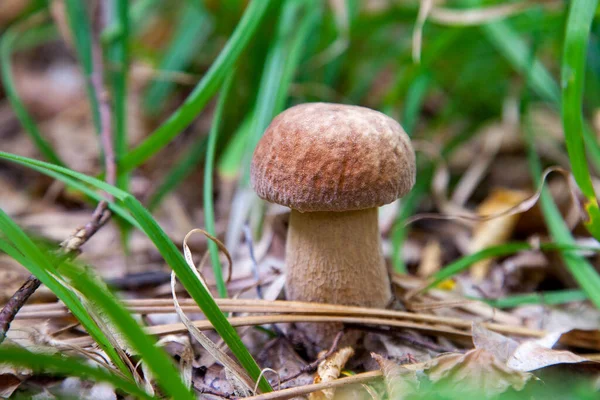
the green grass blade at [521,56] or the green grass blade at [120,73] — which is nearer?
the green grass blade at [120,73]

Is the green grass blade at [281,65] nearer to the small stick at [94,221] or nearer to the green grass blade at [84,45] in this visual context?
the small stick at [94,221]

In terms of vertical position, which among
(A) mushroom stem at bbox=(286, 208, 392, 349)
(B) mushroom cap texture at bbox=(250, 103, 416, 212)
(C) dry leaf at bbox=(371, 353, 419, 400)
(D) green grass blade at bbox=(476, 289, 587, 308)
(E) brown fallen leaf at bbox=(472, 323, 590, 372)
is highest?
(B) mushroom cap texture at bbox=(250, 103, 416, 212)

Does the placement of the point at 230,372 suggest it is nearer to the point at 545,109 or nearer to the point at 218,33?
the point at 218,33

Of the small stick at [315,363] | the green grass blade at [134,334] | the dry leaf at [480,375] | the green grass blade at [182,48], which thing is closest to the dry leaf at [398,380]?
the dry leaf at [480,375]

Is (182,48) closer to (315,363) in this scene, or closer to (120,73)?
(120,73)

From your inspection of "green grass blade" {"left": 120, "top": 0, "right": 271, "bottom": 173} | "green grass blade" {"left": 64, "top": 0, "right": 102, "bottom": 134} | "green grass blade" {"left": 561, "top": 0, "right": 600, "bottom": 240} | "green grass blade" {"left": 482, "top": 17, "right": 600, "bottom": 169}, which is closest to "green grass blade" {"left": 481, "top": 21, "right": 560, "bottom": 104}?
"green grass blade" {"left": 482, "top": 17, "right": 600, "bottom": 169}

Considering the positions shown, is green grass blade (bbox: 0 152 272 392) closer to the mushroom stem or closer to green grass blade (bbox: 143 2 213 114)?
the mushroom stem

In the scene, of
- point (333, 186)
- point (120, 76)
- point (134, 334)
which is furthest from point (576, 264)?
point (120, 76)
